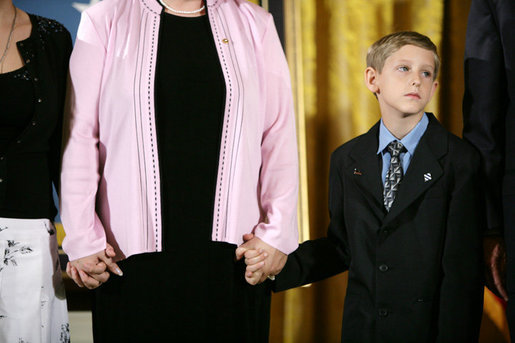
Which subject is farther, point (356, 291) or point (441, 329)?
point (356, 291)

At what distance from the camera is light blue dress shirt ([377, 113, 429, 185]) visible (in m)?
1.38

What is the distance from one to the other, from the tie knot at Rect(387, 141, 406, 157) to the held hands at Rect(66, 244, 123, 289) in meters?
0.76

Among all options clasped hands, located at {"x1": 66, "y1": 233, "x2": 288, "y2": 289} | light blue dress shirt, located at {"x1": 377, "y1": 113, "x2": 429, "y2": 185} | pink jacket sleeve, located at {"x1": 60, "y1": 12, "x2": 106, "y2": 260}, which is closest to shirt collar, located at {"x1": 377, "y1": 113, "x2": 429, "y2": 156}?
light blue dress shirt, located at {"x1": 377, "y1": 113, "x2": 429, "y2": 185}

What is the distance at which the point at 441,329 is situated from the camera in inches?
51.0

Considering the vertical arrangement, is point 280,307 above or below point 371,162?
below

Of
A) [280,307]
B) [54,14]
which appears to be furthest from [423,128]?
[54,14]

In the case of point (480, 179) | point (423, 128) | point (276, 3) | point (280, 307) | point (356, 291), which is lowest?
point (280, 307)

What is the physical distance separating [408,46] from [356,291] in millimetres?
675

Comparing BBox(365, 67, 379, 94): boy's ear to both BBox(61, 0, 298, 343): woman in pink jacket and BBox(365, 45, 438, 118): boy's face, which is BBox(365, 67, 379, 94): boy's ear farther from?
BBox(61, 0, 298, 343): woman in pink jacket

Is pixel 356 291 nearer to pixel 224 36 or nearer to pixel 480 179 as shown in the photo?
pixel 480 179

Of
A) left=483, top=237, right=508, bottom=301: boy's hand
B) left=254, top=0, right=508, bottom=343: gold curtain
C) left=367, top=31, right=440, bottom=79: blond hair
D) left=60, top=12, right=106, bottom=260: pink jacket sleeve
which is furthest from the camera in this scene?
left=254, top=0, right=508, bottom=343: gold curtain

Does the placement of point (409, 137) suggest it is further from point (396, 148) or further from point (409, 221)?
point (409, 221)

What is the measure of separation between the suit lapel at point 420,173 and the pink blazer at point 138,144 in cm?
27

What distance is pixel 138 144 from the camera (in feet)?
3.89
